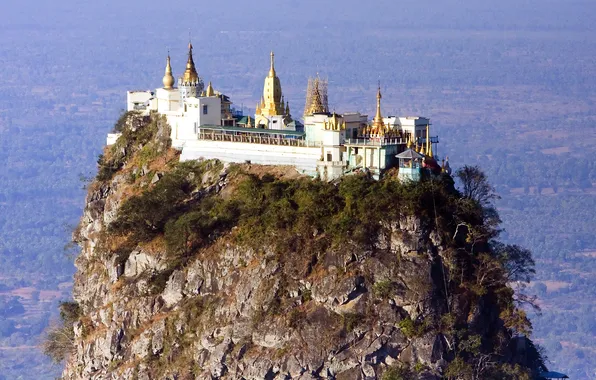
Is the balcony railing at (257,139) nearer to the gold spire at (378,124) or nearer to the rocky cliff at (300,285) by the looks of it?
the rocky cliff at (300,285)

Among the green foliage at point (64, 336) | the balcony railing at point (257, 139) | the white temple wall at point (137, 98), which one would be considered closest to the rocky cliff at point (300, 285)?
the balcony railing at point (257, 139)

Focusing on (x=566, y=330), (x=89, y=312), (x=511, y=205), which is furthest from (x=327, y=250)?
(x=511, y=205)

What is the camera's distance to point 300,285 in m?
68.0

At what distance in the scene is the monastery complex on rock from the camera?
7075 centimetres

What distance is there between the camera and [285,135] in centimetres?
7412

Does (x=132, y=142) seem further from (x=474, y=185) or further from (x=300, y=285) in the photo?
(x=474, y=185)

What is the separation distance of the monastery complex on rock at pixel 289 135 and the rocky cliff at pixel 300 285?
0.81m

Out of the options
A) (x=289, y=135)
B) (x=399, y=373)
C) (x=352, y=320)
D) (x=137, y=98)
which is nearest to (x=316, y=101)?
(x=289, y=135)

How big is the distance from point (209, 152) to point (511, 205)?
120 metres

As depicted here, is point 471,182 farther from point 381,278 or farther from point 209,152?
point 209,152

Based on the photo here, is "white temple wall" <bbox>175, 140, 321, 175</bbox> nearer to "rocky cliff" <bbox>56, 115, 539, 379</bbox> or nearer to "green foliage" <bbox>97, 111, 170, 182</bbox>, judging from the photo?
"rocky cliff" <bbox>56, 115, 539, 379</bbox>

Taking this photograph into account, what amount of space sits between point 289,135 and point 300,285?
8413mm

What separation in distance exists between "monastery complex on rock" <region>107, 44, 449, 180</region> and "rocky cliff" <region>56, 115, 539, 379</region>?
2.66 feet

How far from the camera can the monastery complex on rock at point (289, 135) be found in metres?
70.8
